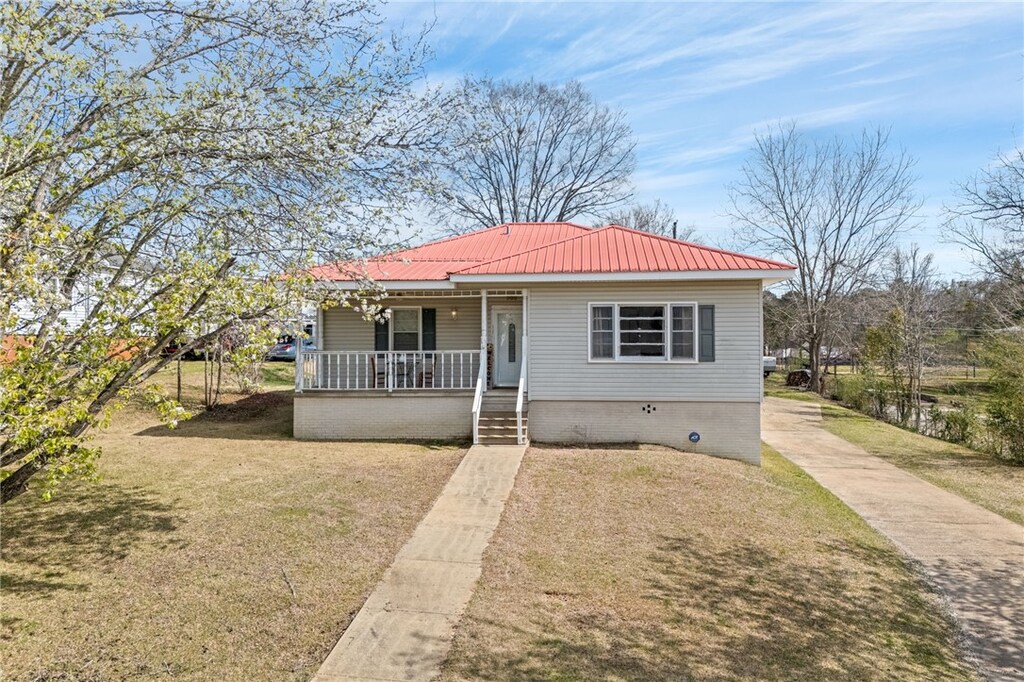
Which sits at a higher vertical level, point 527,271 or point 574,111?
point 574,111

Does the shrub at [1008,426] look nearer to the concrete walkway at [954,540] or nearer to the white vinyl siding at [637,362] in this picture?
the concrete walkway at [954,540]

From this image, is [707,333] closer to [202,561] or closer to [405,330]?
[405,330]

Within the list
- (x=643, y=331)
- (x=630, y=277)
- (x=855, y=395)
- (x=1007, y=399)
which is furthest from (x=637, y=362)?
(x=855, y=395)

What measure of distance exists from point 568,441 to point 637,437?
141 cm

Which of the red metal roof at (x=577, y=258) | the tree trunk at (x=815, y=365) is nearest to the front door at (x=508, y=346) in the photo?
the red metal roof at (x=577, y=258)

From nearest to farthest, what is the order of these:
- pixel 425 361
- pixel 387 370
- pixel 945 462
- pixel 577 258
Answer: pixel 577 258 → pixel 387 370 → pixel 945 462 → pixel 425 361

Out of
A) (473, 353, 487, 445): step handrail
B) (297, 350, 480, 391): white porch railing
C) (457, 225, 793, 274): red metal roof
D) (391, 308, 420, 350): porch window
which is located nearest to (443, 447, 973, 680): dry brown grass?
(473, 353, 487, 445): step handrail

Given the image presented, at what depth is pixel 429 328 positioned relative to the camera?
14.5m

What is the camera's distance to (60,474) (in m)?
4.92

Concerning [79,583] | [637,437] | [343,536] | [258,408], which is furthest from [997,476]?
[258,408]

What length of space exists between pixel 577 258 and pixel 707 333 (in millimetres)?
3125

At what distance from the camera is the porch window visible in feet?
47.5

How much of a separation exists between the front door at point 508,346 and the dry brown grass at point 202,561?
12.8 ft

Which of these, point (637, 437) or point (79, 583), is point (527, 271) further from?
point (79, 583)
